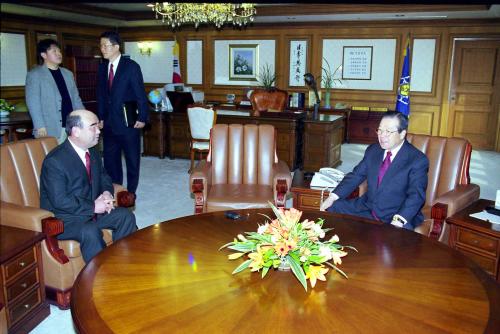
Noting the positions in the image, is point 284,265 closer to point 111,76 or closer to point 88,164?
point 88,164

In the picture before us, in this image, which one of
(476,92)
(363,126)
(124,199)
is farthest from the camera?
(363,126)

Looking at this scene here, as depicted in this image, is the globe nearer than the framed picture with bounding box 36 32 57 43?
Yes

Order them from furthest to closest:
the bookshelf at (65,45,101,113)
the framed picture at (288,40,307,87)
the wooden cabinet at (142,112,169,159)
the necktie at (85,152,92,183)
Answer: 1. the bookshelf at (65,45,101,113)
2. the framed picture at (288,40,307,87)
3. the wooden cabinet at (142,112,169,159)
4. the necktie at (85,152,92,183)

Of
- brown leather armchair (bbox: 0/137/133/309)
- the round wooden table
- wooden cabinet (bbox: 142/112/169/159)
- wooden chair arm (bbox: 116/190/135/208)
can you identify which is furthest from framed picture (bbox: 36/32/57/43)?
the round wooden table

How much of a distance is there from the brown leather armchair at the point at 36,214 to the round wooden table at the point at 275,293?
65 centimetres

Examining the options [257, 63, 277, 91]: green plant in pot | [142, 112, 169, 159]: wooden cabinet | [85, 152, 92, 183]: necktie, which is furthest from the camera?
[257, 63, 277, 91]: green plant in pot

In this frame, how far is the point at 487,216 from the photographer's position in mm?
2787

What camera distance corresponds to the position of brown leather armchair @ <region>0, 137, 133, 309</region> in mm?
2465

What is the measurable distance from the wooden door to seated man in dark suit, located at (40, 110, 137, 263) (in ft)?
24.3

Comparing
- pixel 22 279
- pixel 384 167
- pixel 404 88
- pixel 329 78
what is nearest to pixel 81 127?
pixel 22 279

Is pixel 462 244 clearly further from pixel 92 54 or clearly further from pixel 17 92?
pixel 92 54

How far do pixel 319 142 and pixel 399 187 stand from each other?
3335mm

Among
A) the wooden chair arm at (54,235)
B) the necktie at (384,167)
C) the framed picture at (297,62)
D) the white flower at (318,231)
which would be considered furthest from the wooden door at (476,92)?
the wooden chair arm at (54,235)

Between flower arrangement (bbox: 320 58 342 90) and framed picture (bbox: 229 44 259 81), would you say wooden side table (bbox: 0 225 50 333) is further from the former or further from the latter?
framed picture (bbox: 229 44 259 81)
